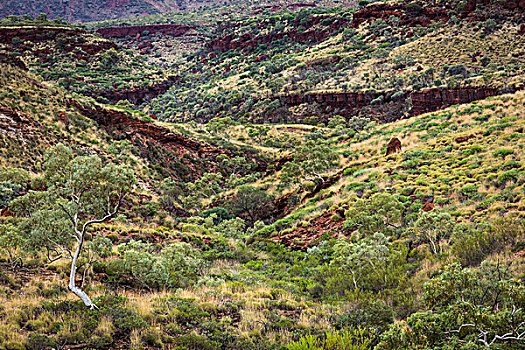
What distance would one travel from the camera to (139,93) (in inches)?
3300

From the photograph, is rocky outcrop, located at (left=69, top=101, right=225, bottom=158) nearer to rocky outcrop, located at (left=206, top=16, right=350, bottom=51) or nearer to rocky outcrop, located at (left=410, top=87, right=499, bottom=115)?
rocky outcrop, located at (left=410, top=87, right=499, bottom=115)

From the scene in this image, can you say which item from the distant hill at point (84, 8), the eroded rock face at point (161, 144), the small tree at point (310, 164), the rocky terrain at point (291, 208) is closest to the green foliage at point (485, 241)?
the rocky terrain at point (291, 208)

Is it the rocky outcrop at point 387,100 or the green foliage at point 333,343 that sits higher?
the green foliage at point 333,343

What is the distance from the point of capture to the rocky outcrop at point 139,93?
77.4 meters

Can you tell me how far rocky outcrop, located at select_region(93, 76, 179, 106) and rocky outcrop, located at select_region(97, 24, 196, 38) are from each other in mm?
43950

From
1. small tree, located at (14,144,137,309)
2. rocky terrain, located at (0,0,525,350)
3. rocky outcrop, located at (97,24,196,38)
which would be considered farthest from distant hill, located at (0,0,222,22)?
small tree, located at (14,144,137,309)

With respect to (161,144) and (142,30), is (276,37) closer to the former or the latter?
(142,30)

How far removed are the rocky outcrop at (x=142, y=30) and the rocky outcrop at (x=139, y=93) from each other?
144ft

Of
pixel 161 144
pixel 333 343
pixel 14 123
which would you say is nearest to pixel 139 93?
pixel 161 144

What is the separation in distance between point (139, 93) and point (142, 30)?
59.8 meters

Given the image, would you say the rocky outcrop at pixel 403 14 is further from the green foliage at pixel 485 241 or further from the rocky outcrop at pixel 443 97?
the green foliage at pixel 485 241

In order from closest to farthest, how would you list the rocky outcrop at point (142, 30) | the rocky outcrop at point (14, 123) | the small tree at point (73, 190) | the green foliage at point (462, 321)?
1. the green foliage at point (462, 321)
2. the small tree at point (73, 190)
3. the rocky outcrop at point (14, 123)
4. the rocky outcrop at point (142, 30)

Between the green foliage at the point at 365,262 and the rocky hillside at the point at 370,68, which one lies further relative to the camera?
the rocky hillside at the point at 370,68

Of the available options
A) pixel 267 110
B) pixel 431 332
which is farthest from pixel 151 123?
pixel 431 332
